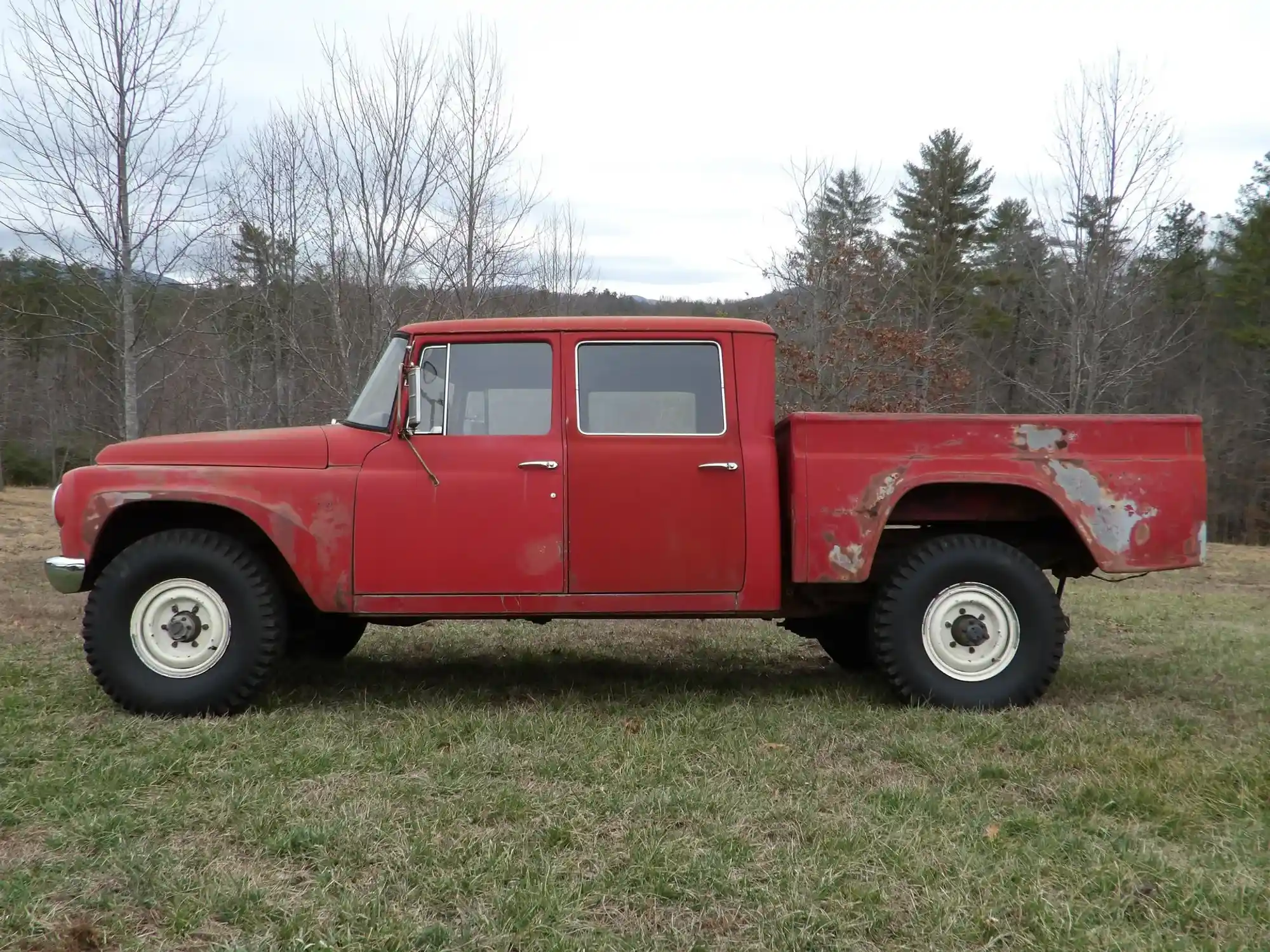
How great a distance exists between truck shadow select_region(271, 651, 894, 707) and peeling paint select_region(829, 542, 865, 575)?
84 cm

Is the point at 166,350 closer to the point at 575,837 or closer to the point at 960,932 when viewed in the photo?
the point at 575,837

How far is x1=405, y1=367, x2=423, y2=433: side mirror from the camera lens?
192 inches

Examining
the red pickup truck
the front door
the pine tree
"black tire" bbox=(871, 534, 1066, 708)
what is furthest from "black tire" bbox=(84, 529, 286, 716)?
the pine tree

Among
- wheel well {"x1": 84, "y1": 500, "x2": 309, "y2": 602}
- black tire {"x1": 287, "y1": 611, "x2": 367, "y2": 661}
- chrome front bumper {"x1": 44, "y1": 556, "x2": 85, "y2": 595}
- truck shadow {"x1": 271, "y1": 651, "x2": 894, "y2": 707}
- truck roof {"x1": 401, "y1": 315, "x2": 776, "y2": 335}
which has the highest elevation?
truck roof {"x1": 401, "y1": 315, "x2": 776, "y2": 335}

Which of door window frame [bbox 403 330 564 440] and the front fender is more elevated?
door window frame [bbox 403 330 564 440]

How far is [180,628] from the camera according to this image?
4.86 meters

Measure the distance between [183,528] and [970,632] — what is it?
3.98 m

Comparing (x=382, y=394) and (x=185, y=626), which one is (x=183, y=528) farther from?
(x=382, y=394)

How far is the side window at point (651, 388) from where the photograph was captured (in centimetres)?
501

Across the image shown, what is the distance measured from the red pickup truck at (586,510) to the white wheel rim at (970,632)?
1 cm

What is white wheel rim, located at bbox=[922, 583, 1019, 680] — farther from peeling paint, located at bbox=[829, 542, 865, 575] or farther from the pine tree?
the pine tree

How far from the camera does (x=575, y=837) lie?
331 cm

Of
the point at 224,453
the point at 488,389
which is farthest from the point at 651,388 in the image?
the point at 224,453

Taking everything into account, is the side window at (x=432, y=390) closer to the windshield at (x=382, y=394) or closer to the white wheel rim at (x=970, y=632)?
the windshield at (x=382, y=394)
